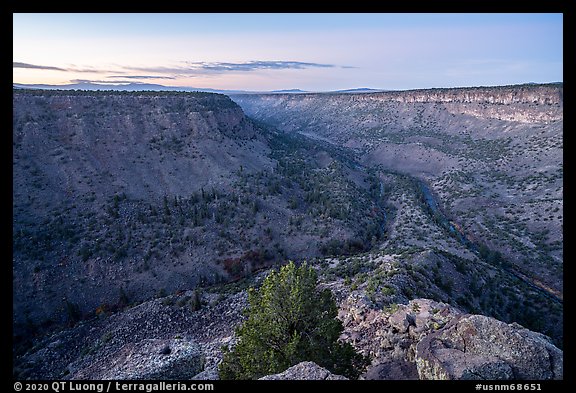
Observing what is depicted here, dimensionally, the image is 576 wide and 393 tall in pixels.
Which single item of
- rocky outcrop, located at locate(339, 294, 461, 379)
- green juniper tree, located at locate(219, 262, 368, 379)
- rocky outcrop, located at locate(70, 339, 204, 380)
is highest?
green juniper tree, located at locate(219, 262, 368, 379)

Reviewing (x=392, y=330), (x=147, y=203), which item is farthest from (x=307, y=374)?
(x=147, y=203)

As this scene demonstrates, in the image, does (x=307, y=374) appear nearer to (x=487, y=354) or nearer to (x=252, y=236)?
(x=487, y=354)

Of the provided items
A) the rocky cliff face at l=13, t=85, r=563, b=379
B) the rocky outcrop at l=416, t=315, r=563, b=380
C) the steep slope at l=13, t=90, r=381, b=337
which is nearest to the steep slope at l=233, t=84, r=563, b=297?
the rocky cliff face at l=13, t=85, r=563, b=379

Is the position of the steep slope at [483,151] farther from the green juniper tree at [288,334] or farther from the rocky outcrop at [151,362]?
the rocky outcrop at [151,362]

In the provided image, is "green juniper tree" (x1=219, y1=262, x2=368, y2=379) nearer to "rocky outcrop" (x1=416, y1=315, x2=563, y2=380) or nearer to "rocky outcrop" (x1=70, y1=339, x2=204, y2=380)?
"rocky outcrop" (x1=416, y1=315, x2=563, y2=380)

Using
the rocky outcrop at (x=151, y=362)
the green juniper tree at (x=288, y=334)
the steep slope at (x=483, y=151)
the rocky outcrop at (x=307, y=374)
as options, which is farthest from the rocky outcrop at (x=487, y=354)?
the steep slope at (x=483, y=151)

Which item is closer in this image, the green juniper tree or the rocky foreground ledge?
the rocky foreground ledge

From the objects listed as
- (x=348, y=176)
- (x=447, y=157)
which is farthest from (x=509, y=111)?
(x=348, y=176)

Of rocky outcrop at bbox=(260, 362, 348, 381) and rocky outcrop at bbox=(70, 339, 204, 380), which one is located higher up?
rocky outcrop at bbox=(260, 362, 348, 381)
